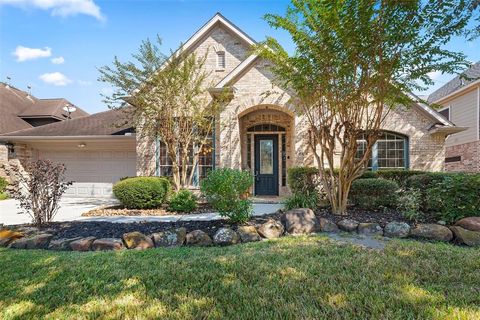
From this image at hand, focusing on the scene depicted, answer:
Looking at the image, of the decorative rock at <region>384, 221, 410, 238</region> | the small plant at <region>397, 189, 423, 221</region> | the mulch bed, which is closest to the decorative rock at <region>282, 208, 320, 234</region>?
the decorative rock at <region>384, 221, 410, 238</region>

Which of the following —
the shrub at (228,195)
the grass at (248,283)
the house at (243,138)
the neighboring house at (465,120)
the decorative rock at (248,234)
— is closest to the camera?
the grass at (248,283)

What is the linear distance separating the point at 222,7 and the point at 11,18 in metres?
7.47

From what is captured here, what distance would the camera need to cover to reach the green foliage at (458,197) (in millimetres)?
4883

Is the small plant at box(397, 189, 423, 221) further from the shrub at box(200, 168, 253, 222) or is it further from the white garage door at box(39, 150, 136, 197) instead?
the white garage door at box(39, 150, 136, 197)

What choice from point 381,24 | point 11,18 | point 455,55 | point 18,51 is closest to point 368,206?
point 455,55

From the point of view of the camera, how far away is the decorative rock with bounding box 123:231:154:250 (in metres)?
4.29

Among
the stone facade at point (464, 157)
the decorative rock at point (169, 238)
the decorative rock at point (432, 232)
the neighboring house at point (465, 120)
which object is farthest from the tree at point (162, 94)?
the stone facade at point (464, 157)

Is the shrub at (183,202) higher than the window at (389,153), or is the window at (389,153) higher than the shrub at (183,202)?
the window at (389,153)

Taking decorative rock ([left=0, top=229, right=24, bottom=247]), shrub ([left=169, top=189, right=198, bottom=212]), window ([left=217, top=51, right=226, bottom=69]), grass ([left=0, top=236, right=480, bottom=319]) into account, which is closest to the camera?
grass ([left=0, top=236, right=480, bottom=319])

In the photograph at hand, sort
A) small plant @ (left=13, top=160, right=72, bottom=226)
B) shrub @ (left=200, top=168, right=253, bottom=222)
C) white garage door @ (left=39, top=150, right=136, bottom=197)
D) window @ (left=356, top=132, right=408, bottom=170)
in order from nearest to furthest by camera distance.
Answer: shrub @ (left=200, top=168, right=253, bottom=222) < small plant @ (left=13, top=160, right=72, bottom=226) < window @ (left=356, top=132, right=408, bottom=170) < white garage door @ (left=39, top=150, right=136, bottom=197)

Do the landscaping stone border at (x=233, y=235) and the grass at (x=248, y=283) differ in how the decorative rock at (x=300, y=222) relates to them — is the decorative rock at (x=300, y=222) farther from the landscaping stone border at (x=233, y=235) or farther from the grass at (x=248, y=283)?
the grass at (x=248, y=283)

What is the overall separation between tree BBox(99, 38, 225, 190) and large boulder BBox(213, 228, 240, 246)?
17.1ft

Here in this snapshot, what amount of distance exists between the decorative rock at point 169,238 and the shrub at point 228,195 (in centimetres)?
97

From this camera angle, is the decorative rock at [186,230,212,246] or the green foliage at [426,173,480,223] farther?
the green foliage at [426,173,480,223]
